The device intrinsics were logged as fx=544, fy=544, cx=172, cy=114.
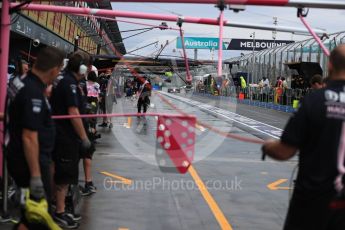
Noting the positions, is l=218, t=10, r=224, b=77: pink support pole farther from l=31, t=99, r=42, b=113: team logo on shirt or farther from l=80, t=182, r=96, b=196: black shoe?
l=80, t=182, r=96, b=196: black shoe

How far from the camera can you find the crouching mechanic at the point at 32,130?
173 inches

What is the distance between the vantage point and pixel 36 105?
445 cm

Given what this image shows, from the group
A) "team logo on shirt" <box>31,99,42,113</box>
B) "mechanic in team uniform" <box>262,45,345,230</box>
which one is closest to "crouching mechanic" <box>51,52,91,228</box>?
"team logo on shirt" <box>31,99,42,113</box>

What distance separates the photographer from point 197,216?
271 inches

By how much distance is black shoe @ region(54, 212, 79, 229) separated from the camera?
20.4ft

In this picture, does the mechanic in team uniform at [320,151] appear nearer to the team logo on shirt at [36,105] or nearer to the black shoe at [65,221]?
the team logo on shirt at [36,105]

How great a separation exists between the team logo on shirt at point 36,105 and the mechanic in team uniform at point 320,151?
6.35 feet

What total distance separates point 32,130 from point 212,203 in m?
3.77

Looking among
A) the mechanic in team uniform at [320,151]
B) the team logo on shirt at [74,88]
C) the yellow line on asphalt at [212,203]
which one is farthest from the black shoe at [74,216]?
the mechanic in team uniform at [320,151]

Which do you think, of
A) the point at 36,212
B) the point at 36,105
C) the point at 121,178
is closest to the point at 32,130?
the point at 36,105

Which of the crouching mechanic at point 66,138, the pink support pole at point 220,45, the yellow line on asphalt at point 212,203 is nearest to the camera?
the pink support pole at point 220,45

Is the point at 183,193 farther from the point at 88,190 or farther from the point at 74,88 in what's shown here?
the point at 74,88

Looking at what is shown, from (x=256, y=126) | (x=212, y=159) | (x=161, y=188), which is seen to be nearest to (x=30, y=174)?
(x=161, y=188)

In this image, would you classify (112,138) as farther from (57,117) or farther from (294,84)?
(294,84)
